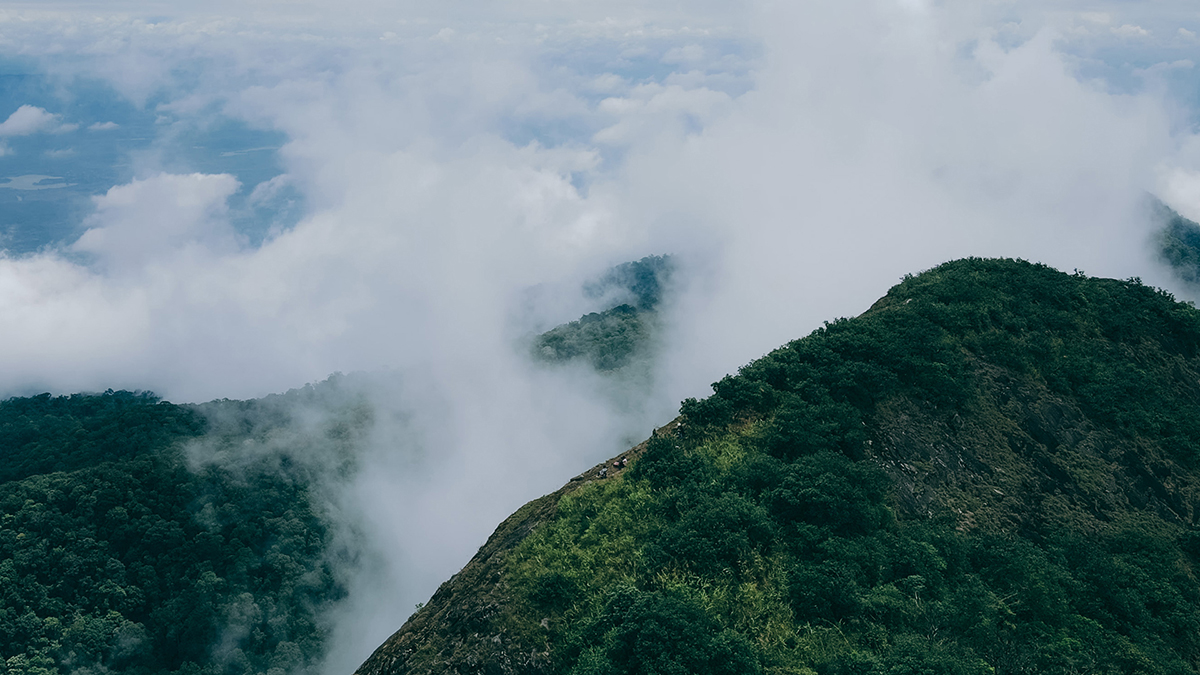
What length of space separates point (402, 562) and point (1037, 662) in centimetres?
7036

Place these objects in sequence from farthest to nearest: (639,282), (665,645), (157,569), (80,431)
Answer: (639,282) → (80,431) → (157,569) → (665,645)

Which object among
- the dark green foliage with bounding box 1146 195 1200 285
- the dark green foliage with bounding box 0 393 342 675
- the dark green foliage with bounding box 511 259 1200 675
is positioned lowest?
the dark green foliage with bounding box 1146 195 1200 285

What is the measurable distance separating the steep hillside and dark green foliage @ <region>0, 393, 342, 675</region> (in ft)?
161

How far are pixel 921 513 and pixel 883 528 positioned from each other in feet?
6.85

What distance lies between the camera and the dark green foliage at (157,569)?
2203 inches

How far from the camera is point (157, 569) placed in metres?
61.8

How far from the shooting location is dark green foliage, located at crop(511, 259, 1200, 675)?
684 inches

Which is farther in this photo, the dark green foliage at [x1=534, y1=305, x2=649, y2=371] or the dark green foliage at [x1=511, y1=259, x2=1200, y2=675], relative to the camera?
the dark green foliage at [x1=534, y1=305, x2=649, y2=371]

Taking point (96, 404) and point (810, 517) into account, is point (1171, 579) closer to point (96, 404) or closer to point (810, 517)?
point (810, 517)

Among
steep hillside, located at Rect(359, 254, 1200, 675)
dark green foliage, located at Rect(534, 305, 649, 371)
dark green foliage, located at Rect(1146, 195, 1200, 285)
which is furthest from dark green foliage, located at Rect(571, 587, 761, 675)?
dark green foliage, located at Rect(1146, 195, 1200, 285)

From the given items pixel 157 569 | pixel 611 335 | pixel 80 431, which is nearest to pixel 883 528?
pixel 157 569

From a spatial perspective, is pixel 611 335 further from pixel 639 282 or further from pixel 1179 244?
pixel 1179 244

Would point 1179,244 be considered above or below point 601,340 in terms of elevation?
below

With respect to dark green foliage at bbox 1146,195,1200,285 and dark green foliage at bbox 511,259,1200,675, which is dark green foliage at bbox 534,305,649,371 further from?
dark green foliage at bbox 1146,195,1200,285
